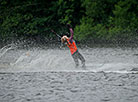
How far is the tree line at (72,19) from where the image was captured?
1314 inches

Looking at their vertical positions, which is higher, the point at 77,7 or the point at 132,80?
the point at 77,7

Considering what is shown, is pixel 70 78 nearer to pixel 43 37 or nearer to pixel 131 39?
pixel 131 39

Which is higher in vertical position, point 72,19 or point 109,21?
point 72,19

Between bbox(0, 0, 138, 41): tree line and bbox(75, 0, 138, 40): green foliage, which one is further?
bbox(0, 0, 138, 41): tree line

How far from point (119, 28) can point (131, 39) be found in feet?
6.55

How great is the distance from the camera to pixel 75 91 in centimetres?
→ 782

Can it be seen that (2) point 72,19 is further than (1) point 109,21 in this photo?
Yes

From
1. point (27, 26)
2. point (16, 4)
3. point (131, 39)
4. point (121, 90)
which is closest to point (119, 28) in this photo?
point (131, 39)

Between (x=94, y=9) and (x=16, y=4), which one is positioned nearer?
(x=94, y=9)

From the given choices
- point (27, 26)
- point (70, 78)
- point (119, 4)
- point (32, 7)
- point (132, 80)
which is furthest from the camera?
point (32, 7)

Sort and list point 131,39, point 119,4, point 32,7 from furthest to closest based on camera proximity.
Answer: point 32,7
point 119,4
point 131,39

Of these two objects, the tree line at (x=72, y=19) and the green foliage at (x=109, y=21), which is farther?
the tree line at (x=72, y=19)

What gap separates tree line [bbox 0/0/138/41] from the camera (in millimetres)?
33375

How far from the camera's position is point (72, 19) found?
37781 millimetres
